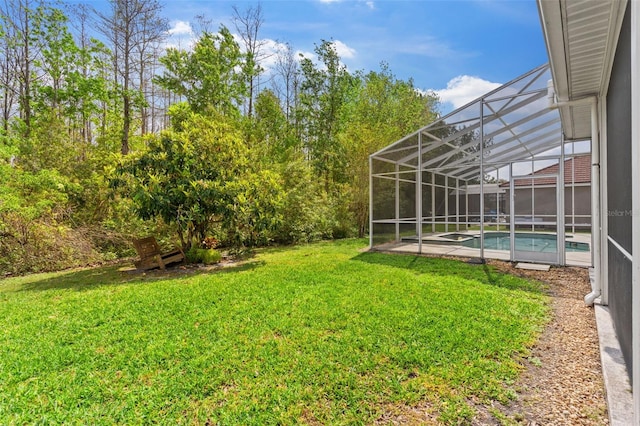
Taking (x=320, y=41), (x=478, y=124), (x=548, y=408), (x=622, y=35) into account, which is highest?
(x=320, y=41)

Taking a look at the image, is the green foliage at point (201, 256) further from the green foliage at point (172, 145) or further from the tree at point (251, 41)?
the tree at point (251, 41)

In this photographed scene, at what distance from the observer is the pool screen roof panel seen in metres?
7.10

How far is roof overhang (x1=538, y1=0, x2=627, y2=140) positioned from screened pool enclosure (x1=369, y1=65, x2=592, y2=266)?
1.72 metres

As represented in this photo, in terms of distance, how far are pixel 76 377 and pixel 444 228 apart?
13342 mm

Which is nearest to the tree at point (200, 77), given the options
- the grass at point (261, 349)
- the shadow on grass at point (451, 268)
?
the shadow on grass at point (451, 268)

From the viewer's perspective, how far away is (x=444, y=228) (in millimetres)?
13438

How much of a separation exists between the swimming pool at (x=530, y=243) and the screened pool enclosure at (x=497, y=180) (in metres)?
0.03

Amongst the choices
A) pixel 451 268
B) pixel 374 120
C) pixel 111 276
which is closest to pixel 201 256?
pixel 111 276

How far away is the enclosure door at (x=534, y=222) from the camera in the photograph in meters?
7.29

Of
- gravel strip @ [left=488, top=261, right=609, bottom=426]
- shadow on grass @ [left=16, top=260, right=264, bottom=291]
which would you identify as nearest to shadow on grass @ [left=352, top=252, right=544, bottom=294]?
gravel strip @ [left=488, top=261, right=609, bottom=426]

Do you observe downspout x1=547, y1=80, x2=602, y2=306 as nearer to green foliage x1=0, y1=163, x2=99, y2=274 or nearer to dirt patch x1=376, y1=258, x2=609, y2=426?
dirt patch x1=376, y1=258, x2=609, y2=426

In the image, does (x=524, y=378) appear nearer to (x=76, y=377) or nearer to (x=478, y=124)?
(x=76, y=377)

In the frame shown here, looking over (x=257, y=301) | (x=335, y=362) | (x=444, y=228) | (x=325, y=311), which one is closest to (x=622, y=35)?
(x=335, y=362)

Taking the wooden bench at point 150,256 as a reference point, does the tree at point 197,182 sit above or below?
above
